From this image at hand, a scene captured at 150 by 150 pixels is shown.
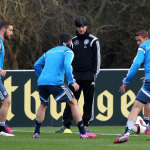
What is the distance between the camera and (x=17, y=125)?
1617cm

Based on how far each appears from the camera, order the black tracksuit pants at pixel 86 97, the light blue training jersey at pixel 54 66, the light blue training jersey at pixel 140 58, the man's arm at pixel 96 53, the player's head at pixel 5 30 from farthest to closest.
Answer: the black tracksuit pants at pixel 86 97
the man's arm at pixel 96 53
the player's head at pixel 5 30
the light blue training jersey at pixel 54 66
the light blue training jersey at pixel 140 58

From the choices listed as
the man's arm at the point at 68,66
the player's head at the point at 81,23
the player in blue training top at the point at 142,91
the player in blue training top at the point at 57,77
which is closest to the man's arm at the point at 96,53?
the player's head at the point at 81,23

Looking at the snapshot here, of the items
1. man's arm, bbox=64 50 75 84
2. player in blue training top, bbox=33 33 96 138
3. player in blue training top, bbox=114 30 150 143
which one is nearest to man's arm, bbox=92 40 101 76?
player in blue training top, bbox=33 33 96 138

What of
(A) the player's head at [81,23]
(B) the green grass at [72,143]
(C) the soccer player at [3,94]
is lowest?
(B) the green grass at [72,143]

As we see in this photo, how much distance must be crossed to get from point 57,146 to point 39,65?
2.26 m

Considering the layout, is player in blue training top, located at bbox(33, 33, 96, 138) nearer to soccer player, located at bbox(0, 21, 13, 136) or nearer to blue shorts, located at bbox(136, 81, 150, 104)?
soccer player, located at bbox(0, 21, 13, 136)

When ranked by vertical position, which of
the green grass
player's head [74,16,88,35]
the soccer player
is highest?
player's head [74,16,88,35]

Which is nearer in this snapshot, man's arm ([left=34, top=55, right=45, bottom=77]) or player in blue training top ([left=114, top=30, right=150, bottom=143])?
player in blue training top ([left=114, top=30, right=150, bottom=143])

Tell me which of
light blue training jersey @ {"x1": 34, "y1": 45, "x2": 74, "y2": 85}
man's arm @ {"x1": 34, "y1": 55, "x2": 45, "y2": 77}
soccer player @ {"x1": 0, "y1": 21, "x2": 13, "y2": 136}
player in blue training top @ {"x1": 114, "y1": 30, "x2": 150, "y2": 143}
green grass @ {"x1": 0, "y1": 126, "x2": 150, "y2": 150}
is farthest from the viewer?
soccer player @ {"x1": 0, "y1": 21, "x2": 13, "y2": 136}

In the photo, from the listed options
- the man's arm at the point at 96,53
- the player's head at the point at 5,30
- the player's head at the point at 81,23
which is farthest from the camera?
the man's arm at the point at 96,53

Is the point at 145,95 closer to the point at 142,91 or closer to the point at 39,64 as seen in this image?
the point at 142,91

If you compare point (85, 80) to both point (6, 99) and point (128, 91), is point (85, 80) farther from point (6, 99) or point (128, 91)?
point (128, 91)

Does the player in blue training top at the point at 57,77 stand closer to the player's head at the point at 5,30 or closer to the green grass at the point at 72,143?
the green grass at the point at 72,143

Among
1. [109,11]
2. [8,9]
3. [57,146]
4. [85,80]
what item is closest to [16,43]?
[8,9]
